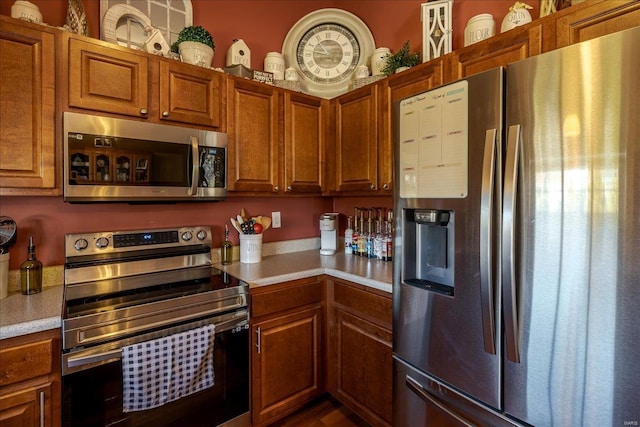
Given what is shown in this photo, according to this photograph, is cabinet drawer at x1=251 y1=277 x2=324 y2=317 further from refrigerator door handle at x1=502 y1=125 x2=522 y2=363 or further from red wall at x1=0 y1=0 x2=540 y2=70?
red wall at x1=0 y1=0 x2=540 y2=70

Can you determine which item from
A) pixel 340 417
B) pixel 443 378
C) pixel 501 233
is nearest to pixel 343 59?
pixel 501 233

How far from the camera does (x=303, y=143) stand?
2291 millimetres

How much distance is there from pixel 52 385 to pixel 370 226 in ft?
6.15

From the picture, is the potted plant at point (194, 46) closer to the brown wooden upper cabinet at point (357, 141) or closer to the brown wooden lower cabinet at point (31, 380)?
the brown wooden upper cabinet at point (357, 141)

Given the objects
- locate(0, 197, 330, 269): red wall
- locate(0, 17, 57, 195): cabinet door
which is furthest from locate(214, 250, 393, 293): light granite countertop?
locate(0, 17, 57, 195): cabinet door

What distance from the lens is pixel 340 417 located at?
76.5 inches

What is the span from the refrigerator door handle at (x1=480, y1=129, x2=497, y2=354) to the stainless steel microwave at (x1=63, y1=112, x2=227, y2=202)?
1.41 meters

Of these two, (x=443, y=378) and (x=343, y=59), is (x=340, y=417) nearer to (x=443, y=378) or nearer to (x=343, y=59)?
(x=443, y=378)

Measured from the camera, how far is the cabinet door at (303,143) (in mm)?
2219

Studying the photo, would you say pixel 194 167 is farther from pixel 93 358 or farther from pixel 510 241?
pixel 510 241

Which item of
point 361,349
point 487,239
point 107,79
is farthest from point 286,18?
point 361,349

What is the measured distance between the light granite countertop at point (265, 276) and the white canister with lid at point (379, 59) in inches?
53.9

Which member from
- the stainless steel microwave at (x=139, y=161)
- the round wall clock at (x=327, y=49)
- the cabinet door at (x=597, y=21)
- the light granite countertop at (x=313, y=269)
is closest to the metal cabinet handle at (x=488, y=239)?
the light granite countertop at (x=313, y=269)

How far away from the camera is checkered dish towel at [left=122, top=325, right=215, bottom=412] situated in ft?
4.31
